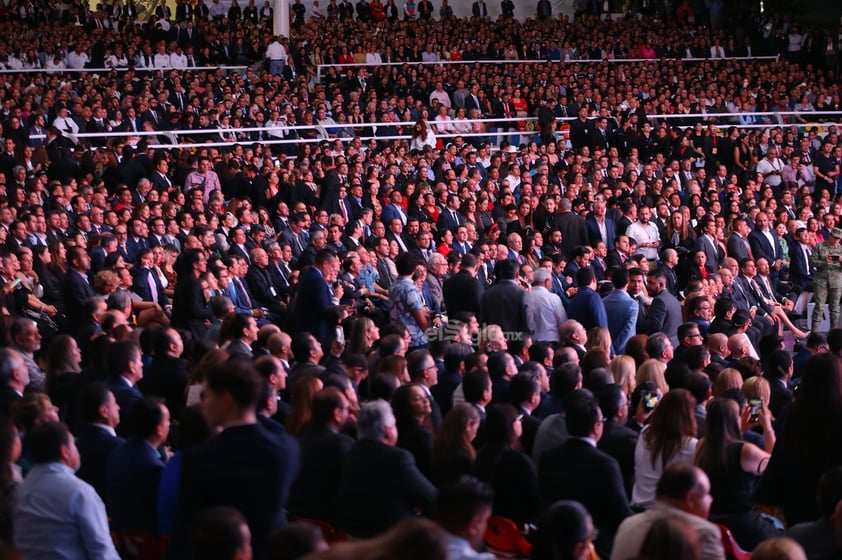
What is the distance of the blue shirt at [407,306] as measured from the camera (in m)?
10.0

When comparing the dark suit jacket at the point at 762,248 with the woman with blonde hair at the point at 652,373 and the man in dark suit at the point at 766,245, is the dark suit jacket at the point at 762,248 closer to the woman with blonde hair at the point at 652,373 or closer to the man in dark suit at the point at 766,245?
the man in dark suit at the point at 766,245

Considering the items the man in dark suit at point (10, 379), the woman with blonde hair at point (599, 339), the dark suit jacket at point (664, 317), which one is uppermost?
the man in dark suit at point (10, 379)

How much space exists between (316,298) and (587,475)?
172 inches

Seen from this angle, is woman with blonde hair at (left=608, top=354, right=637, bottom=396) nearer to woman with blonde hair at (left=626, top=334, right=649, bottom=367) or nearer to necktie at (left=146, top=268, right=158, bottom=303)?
woman with blonde hair at (left=626, top=334, right=649, bottom=367)

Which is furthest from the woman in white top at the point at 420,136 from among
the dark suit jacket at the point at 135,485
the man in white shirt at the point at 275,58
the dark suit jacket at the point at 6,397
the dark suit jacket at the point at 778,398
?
the dark suit jacket at the point at 135,485

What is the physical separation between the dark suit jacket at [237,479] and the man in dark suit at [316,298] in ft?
16.3

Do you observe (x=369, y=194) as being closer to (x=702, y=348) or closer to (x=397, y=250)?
(x=397, y=250)

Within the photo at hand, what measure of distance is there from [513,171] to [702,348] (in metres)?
10.2

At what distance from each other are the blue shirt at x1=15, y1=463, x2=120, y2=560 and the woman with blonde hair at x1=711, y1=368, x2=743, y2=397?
360 cm

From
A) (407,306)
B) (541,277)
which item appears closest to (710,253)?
(541,277)

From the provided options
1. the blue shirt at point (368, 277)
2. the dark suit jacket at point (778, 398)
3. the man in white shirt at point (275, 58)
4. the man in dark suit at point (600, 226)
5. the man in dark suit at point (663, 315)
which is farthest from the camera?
the man in white shirt at point (275, 58)

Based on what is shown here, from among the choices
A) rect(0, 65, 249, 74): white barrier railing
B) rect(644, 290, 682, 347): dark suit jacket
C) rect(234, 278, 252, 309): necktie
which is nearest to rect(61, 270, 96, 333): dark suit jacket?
rect(234, 278, 252, 309): necktie

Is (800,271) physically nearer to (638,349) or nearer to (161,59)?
(638,349)

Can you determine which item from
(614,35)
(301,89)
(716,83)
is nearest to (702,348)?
(301,89)
